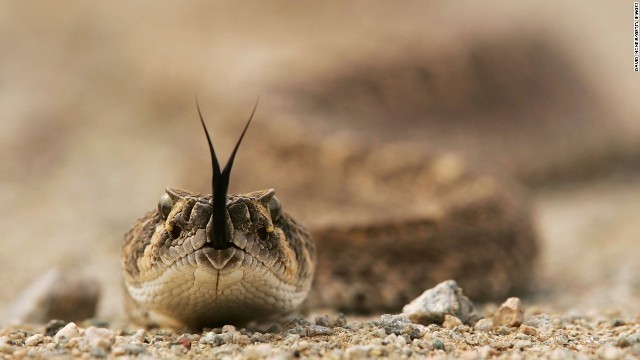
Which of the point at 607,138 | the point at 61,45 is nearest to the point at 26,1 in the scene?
the point at 61,45

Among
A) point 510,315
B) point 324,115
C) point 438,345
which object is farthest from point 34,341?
point 324,115

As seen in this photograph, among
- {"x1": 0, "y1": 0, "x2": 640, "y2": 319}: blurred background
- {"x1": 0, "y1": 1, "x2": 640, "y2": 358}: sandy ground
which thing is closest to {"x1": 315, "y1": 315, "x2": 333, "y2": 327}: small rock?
{"x1": 0, "y1": 1, "x2": 640, "y2": 358}: sandy ground

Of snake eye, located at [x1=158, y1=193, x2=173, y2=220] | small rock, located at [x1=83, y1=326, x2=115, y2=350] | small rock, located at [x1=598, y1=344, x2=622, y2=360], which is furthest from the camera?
snake eye, located at [x1=158, y1=193, x2=173, y2=220]

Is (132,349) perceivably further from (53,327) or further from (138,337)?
(53,327)

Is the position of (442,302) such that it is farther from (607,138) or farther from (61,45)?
(61,45)

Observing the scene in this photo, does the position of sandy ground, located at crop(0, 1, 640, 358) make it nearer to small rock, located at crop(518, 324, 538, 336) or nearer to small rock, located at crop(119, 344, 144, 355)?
small rock, located at crop(518, 324, 538, 336)

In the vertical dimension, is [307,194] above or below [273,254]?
above
